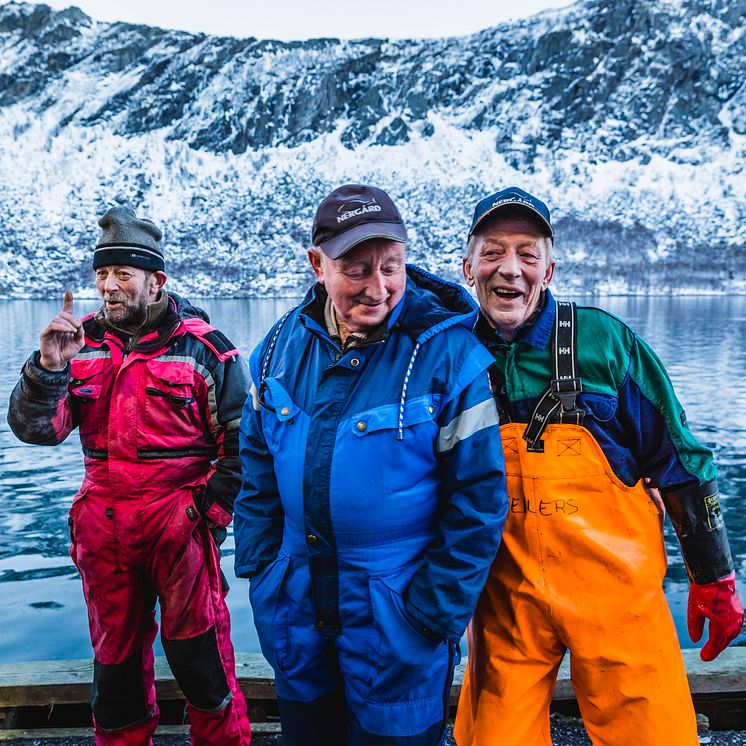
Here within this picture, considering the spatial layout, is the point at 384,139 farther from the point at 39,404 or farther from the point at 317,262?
the point at 317,262

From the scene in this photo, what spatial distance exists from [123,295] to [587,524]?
7.51 feet

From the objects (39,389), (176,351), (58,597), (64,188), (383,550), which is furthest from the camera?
(64,188)

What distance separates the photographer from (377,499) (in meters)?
1.96

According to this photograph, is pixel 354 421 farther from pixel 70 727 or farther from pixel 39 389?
pixel 70 727

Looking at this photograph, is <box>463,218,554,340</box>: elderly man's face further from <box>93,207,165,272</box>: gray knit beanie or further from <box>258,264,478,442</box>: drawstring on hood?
<box>93,207,165,272</box>: gray knit beanie

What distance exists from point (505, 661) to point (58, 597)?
5.55m

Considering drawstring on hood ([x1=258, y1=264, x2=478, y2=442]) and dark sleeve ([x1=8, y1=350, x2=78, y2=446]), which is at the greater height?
drawstring on hood ([x1=258, y1=264, x2=478, y2=442])

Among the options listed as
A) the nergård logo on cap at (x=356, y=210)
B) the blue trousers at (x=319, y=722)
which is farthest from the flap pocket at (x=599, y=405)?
the blue trousers at (x=319, y=722)

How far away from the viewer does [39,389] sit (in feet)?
8.85

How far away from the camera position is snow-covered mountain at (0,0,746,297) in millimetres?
101438

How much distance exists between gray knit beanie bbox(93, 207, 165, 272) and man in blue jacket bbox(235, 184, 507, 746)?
122cm

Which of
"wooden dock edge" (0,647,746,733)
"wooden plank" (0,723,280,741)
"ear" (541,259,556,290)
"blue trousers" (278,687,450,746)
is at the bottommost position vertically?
"wooden plank" (0,723,280,741)

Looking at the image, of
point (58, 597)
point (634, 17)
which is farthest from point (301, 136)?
point (58, 597)

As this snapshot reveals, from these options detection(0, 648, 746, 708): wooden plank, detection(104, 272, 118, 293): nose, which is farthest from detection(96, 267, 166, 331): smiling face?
detection(0, 648, 746, 708): wooden plank
